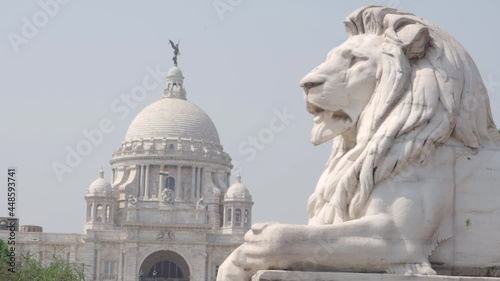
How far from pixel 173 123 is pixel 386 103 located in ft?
290

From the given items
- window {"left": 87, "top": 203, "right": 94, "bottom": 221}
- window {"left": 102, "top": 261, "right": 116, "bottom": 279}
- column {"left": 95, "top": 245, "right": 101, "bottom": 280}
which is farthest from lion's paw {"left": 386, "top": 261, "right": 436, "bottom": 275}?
window {"left": 87, "top": 203, "right": 94, "bottom": 221}

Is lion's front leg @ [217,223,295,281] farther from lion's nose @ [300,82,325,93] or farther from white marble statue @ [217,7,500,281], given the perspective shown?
lion's nose @ [300,82,325,93]

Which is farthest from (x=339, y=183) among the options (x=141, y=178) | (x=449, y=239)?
(x=141, y=178)

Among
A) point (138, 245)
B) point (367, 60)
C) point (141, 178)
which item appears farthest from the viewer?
point (141, 178)

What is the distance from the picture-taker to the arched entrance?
8681cm

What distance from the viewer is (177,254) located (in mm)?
86375

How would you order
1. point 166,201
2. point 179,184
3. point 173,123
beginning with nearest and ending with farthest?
1. point 166,201
2. point 179,184
3. point 173,123

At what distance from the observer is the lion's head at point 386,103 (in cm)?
619

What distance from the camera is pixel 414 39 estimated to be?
6391mm

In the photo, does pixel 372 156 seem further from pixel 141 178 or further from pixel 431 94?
pixel 141 178

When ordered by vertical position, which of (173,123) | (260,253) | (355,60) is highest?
(173,123)

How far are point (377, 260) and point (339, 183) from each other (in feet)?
1.74

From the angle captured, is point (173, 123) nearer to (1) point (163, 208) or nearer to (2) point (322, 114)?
(1) point (163, 208)

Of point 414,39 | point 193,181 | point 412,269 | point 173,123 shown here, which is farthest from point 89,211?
point 412,269
